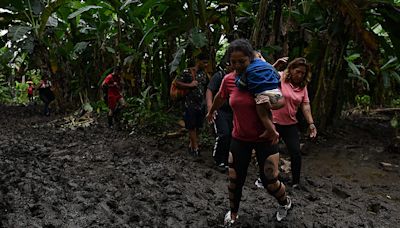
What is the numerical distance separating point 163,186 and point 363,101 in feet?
23.8

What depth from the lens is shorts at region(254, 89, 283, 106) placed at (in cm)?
267

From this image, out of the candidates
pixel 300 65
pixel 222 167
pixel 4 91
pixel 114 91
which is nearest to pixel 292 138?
pixel 300 65

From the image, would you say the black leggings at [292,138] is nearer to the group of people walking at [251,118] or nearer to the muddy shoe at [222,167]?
the group of people walking at [251,118]

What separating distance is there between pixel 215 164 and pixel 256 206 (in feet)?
4.88

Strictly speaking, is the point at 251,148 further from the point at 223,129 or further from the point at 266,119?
the point at 223,129

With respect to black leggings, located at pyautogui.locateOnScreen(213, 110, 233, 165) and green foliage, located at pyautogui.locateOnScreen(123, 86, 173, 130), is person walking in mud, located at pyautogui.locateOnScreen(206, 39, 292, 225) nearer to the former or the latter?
black leggings, located at pyautogui.locateOnScreen(213, 110, 233, 165)

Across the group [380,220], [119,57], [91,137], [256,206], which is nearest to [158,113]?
[91,137]

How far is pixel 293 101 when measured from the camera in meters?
4.16

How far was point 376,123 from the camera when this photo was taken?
8.09 meters

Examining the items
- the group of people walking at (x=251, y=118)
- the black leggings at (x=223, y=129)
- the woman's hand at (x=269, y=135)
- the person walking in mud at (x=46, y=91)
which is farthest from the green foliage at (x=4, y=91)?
the woman's hand at (x=269, y=135)

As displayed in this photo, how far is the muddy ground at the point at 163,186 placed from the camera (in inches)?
127

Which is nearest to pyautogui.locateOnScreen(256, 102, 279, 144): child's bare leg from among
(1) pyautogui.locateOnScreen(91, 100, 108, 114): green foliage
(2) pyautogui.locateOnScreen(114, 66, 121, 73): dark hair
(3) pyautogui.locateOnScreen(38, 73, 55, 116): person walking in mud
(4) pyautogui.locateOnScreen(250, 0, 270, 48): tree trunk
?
(4) pyautogui.locateOnScreen(250, 0, 270, 48): tree trunk

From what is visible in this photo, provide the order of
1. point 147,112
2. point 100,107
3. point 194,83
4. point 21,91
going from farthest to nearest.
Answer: point 21,91
point 100,107
point 147,112
point 194,83

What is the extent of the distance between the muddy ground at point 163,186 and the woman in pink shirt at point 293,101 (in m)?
0.56
